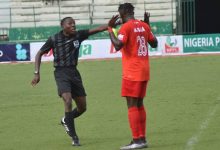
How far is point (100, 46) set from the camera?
103ft

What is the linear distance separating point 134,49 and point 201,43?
23436 mm

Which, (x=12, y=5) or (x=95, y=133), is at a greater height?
(x=12, y=5)

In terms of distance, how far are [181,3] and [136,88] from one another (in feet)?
101

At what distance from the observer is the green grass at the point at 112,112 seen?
991cm

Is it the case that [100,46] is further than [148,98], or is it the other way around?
[100,46]

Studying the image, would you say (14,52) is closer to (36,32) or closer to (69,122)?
(36,32)

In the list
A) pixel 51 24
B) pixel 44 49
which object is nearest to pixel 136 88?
pixel 44 49

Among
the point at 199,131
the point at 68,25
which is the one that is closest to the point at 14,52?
the point at 199,131

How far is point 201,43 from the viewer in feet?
105

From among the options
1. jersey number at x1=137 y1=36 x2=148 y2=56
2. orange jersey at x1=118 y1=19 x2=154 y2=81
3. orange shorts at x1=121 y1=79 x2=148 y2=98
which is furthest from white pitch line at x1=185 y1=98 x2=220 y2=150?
jersey number at x1=137 y1=36 x2=148 y2=56

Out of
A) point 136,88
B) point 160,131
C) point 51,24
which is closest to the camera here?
point 136,88

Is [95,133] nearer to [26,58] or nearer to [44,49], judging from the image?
[44,49]

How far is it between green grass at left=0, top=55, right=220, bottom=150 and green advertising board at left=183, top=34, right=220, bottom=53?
808 centimetres

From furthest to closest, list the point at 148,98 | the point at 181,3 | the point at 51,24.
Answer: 1. the point at 51,24
2. the point at 181,3
3. the point at 148,98
